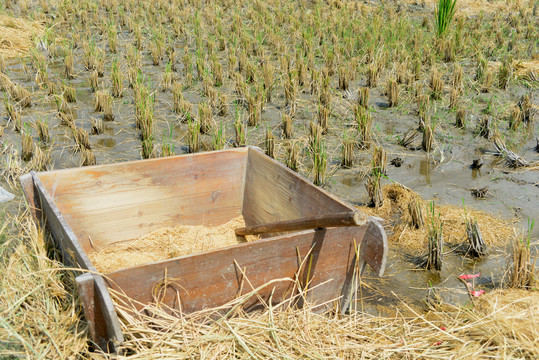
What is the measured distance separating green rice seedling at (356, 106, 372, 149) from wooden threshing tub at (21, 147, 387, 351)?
2006 millimetres

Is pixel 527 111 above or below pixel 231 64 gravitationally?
below

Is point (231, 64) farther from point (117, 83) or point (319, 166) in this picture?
point (319, 166)

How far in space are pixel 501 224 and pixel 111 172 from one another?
296cm

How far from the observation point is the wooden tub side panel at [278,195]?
3.27 meters

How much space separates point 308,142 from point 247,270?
9.75 ft

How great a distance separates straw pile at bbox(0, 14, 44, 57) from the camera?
8.20 metres

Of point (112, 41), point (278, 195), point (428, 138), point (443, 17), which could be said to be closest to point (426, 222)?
point (278, 195)

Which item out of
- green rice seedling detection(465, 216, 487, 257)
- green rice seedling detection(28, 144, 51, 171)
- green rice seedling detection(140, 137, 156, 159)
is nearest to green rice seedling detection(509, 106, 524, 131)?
green rice seedling detection(465, 216, 487, 257)

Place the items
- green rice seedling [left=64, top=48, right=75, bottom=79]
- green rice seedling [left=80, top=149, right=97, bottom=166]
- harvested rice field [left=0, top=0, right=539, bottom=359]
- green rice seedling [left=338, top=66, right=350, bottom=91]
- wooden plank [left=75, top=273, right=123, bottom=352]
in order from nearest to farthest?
wooden plank [left=75, top=273, right=123, bottom=352], harvested rice field [left=0, top=0, right=539, bottom=359], green rice seedling [left=80, top=149, right=97, bottom=166], green rice seedling [left=338, top=66, right=350, bottom=91], green rice seedling [left=64, top=48, right=75, bottom=79]

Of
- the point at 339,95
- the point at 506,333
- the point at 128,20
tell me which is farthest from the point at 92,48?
the point at 506,333

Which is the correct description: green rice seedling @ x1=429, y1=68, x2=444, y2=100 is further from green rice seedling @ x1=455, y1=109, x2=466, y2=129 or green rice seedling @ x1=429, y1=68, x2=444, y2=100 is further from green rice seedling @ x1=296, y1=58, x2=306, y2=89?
green rice seedling @ x1=296, y1=58, x2=306, y2=89

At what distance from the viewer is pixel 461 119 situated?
6.07 metres

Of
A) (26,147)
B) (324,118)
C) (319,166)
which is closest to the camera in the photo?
(319,166)

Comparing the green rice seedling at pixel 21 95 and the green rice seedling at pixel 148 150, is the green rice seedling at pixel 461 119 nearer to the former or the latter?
the green rice seedling at pixel 148 150
